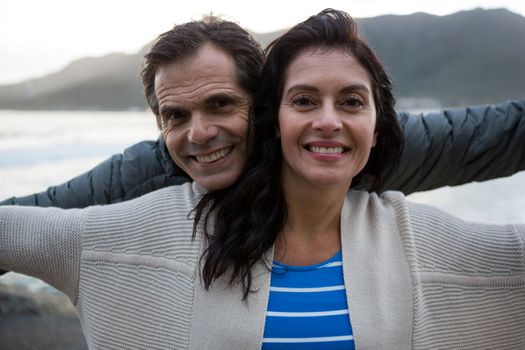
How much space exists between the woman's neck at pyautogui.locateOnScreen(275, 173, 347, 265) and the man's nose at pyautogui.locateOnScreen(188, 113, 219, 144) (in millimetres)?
320

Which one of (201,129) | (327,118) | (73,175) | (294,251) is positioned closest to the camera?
(327,118)

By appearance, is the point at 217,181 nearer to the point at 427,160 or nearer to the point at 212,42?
the point at 212,42

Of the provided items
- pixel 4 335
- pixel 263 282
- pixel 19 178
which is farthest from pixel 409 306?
pixel 19 178

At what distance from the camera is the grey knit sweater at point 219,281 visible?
72.0 inches

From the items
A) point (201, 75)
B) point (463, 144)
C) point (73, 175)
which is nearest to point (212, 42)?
point (201, 75)

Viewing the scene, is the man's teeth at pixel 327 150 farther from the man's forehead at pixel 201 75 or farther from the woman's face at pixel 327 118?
the man's forehead at pixel 201 75

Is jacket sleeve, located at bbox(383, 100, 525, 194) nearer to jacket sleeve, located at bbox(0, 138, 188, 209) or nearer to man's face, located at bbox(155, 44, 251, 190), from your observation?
man's face, located at bbox(155, 44, 251, 190)

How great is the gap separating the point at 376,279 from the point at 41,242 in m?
1.11

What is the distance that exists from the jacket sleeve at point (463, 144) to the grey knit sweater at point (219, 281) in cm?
66

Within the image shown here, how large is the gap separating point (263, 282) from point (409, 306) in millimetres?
483

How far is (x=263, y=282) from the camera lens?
183cm

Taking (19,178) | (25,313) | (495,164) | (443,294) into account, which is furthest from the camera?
(19,178)

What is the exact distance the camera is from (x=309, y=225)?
1994 millimetres

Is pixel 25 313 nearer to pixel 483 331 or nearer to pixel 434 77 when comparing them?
pixel 483 331
